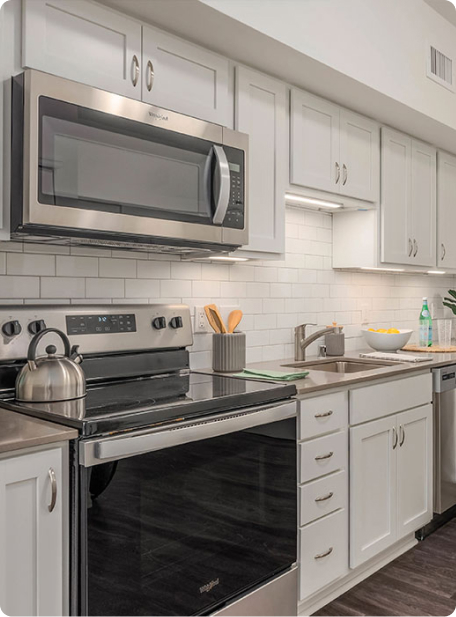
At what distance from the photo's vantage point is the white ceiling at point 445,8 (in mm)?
3273

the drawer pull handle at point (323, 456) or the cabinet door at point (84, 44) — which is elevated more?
the cabinet door at point (84, 44)

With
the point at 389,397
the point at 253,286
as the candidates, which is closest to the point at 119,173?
the point at 253,286

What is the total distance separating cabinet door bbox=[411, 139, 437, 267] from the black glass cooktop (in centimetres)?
192

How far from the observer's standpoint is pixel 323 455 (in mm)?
2322

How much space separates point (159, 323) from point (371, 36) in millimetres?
1770

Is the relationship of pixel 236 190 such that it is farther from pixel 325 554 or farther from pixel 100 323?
pixel 325 554

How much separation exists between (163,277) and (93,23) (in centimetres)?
102

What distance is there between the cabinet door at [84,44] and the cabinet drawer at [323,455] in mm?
1446

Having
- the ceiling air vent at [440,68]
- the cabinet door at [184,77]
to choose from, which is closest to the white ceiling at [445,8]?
the ceiling air vent at [440,68]

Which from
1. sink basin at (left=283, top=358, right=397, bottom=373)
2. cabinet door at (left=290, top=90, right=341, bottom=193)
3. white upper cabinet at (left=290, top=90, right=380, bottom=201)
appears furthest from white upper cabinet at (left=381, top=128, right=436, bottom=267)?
sink basin at (left=283, top=358, right=397, bottom=373)

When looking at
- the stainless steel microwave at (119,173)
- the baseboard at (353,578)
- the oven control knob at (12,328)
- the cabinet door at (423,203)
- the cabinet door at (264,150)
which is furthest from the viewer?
the cabinet door at (423,203)

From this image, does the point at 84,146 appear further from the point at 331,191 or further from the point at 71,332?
the point at 331,191

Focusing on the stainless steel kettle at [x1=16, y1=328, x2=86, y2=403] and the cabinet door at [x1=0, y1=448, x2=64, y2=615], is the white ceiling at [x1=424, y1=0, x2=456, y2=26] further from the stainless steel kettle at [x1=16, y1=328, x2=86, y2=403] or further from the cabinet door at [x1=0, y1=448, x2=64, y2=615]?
the cabinet door at [x1=0, y1=448, x2=64, y2=615]

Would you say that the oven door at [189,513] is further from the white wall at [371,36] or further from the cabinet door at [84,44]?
the white wall at [371,36]
